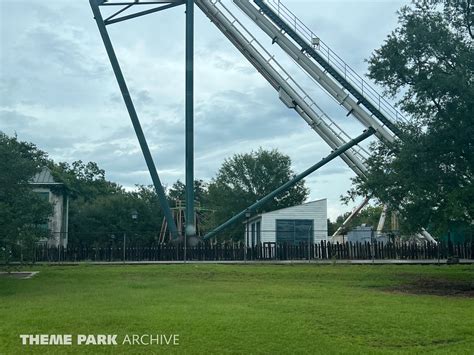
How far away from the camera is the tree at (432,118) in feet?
61.0

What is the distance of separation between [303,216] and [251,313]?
28087mm

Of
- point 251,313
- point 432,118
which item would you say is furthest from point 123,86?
point 251,313

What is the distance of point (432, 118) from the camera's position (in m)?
19.9

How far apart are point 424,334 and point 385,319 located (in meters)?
1.34

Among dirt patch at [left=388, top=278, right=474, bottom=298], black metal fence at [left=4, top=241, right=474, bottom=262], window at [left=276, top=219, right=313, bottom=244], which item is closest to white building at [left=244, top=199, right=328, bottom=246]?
window at [left=276, top=219, right=313, bottom=244]

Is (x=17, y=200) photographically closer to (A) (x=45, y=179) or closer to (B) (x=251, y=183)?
(A) (x=45, y=179)

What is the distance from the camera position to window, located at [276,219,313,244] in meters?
39.5

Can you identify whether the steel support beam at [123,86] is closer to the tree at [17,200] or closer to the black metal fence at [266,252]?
the black metal fence at [266,252]

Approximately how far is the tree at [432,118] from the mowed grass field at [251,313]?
2.67 m

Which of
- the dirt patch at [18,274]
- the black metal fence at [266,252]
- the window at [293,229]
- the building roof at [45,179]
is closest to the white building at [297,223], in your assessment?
the window at [293,229]

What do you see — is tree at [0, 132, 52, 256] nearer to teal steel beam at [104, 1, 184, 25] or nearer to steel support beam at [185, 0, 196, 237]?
steel support beam at [185, 0, 196, 237]

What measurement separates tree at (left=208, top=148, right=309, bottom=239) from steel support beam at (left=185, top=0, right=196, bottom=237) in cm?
2160

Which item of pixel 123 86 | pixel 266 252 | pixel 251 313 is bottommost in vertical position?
pixel 251 313

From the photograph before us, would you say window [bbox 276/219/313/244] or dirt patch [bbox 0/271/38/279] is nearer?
dirt patch [bbox 0/271/38/279]
